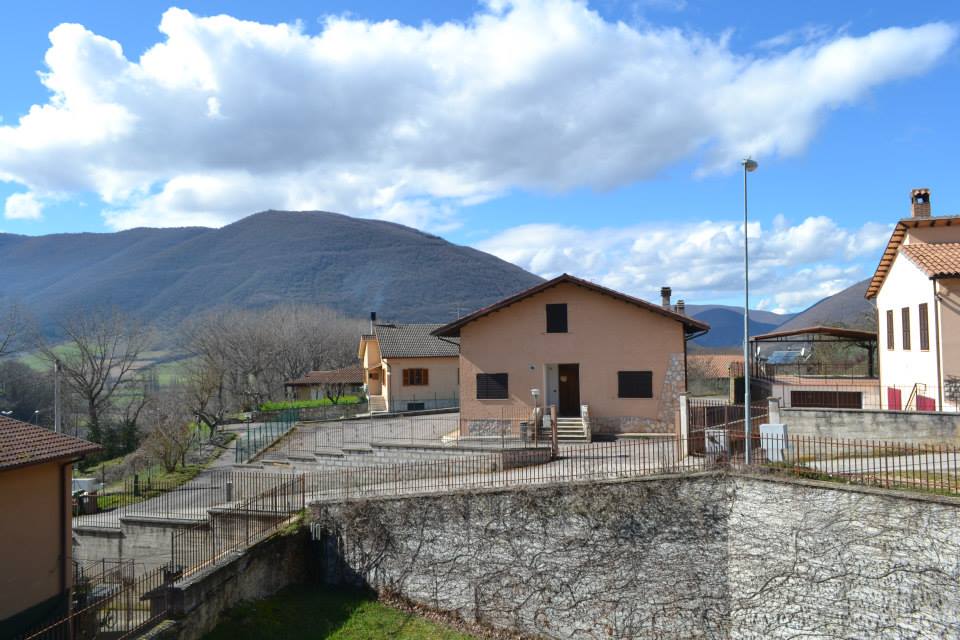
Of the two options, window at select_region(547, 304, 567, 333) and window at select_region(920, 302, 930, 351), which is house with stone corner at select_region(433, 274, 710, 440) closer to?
window at select_region(547, 304, 567, 333)

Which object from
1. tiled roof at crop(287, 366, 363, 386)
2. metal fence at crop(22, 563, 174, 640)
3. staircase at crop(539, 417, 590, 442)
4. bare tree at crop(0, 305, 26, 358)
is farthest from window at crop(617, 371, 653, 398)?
bare tree at crop(0, 305, 26, 358)

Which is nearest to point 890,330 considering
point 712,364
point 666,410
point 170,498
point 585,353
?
point 666,410

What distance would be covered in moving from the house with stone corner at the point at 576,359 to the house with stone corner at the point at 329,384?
2537 centimetres

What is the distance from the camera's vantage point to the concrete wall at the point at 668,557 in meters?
11.9

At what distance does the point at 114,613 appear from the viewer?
15195 millimetres

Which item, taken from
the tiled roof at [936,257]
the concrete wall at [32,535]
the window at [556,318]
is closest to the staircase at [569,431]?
the window at [556,318]

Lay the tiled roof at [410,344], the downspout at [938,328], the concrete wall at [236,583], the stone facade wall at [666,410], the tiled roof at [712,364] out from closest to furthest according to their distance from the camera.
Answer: the concrete wall at [236,583] < the downspout at [938,328] < the stone facade wall at [666,410] < the tiled roof at [410,344] < the tiled roof at [712,364]

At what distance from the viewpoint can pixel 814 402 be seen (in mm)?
26062

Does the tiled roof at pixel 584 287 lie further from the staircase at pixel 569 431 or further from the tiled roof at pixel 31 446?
the tiled roof at pixel 31 446

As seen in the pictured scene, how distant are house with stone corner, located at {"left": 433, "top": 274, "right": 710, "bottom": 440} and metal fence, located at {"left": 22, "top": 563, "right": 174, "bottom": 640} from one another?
13.5 meters

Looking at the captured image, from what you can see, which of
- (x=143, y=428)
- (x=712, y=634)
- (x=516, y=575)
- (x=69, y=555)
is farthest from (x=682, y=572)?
(x=143, y=428)

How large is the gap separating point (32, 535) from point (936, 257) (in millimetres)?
26286

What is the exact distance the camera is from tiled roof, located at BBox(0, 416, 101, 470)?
44.0 ft

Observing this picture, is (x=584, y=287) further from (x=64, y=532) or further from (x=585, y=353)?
(x=64, y=532)
